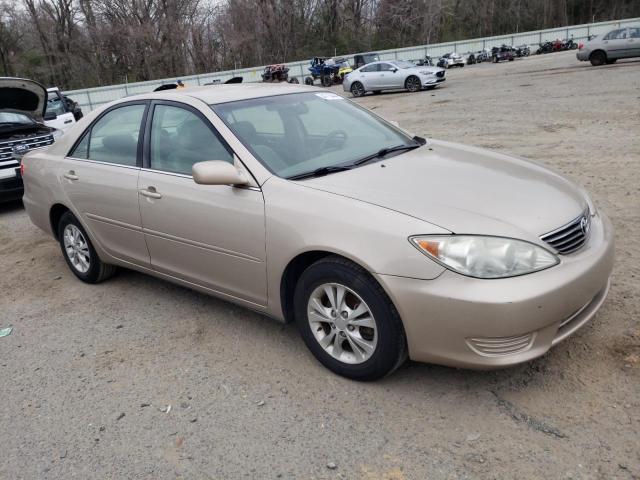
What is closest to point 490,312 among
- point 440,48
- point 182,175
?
point 182,175

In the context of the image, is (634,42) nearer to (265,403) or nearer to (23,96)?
(23,96)

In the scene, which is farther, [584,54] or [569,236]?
[584,54]


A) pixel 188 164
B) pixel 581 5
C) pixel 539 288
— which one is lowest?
pixel 539 288

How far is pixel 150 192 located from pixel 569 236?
2655 millimetres

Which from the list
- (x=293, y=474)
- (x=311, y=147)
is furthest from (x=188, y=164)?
(x=293, y=474)

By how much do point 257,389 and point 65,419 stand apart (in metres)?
1.04

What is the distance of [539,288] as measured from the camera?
8.34 ft

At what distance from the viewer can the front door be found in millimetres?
3281

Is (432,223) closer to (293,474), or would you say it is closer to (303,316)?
(303,316)

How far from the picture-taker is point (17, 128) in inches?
328

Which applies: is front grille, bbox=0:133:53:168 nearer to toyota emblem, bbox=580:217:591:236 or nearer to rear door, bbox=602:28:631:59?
toyota emblem, bbox=580:217:591:236

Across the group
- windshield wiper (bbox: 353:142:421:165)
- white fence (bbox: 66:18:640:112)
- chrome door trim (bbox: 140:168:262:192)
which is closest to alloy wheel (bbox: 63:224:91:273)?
chrome door trim (bbox: 140:168:262:192)

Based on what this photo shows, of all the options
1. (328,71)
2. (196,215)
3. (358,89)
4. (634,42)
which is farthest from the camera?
(328,71)

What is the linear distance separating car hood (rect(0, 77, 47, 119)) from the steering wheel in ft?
18.3
